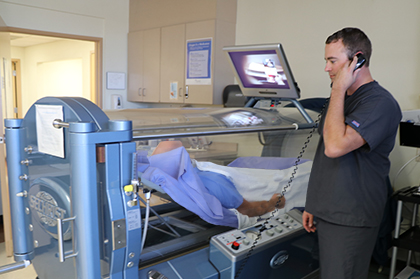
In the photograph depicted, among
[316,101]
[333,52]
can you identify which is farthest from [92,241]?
[316,101]

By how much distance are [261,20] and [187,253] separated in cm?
268

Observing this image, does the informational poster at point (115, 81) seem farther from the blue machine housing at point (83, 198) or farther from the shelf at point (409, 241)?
the shelf at point (409, 241)

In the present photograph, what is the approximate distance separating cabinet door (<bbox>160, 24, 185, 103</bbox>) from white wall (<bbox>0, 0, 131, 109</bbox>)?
0.69 metres

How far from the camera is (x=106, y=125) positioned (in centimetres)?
111

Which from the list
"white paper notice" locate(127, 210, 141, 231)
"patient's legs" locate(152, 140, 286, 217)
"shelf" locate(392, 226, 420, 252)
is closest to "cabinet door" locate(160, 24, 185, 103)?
"patient's legs" locate(152, 140, 286, 217)

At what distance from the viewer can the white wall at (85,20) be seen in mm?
3807

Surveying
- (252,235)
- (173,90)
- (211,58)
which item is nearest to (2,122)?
(173,90)

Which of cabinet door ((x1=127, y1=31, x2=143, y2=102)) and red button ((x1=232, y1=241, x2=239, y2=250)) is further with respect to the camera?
cabinet door ((x1=127, y1=31, x2=143, y2=102))

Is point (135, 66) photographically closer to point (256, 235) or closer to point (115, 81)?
point (115, 81)

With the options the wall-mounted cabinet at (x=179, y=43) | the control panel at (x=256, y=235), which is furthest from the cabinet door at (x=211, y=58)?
the control panel at (x=256, y=235)

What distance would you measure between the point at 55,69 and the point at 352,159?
309 inches

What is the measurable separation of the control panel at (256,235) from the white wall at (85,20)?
11.1 feet

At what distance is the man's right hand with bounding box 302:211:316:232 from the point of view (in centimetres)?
155

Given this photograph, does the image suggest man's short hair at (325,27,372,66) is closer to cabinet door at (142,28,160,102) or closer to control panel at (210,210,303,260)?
control panel at (210,210,303,260)
